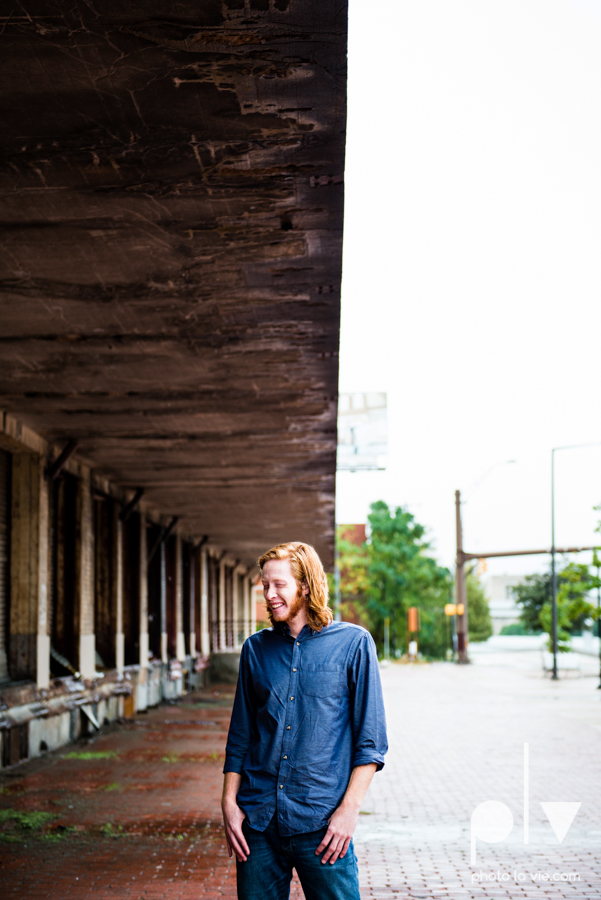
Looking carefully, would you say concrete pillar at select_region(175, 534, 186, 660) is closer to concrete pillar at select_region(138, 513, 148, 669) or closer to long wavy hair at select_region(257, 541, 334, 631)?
concrete pillar at select_region(138, 513, 148, 669)

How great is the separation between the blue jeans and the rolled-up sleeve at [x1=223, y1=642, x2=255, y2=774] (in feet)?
0.78

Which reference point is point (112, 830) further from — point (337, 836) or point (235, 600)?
point (235, 600)

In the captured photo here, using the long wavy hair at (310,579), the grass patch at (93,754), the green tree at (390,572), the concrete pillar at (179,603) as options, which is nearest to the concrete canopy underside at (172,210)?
the long wavy hair at (310,579)

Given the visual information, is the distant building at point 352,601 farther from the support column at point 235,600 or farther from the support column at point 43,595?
the support column at point 43,595

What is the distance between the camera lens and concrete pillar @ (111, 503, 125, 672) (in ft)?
58.6

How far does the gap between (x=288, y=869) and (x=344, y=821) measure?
1.09 ft

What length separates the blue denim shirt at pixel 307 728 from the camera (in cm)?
291

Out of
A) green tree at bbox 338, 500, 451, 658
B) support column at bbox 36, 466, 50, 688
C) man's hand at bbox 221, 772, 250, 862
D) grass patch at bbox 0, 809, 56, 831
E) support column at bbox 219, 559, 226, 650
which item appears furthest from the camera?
green tree at bbox 338, 500, 451, 658

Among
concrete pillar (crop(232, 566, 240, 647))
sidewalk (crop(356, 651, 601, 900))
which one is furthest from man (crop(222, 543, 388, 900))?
concrete pillar (crop(232, 566, 240, 647))

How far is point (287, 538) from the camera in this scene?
29391 millimetres

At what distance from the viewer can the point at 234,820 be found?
2.98 m

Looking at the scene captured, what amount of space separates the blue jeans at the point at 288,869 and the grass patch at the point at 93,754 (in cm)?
963

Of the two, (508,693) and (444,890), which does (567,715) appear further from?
(444,890)

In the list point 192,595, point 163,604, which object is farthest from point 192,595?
point 163,604
